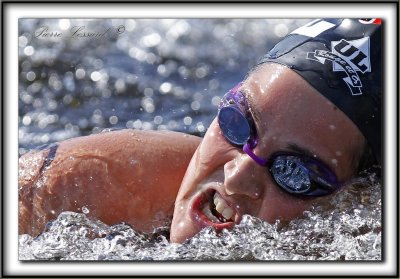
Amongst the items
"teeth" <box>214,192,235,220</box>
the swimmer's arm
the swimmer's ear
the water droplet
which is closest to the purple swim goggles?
"teeth" <box>214,192,235,220</box>

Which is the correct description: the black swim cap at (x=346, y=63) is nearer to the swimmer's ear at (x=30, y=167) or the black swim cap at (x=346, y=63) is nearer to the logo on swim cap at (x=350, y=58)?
the logo on swim cap at (x=350, y=58)

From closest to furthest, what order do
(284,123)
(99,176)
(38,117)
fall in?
(284,123)
(99,176)
(38,117)

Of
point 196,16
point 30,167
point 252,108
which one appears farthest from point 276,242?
point 30,167

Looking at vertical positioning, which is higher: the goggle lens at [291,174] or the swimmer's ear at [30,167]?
the swimmer's ear at [30,167]

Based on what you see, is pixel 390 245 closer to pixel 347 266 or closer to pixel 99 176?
pixel 347 266

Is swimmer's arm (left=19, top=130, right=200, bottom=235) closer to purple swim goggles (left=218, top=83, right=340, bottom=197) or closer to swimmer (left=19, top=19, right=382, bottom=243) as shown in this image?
swimmer (left=19, top=19, right=382, bottom=243)

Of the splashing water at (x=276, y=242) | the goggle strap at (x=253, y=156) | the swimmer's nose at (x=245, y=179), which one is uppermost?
the goggle strap at (x=253, y=156)

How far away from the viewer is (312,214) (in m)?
2.15

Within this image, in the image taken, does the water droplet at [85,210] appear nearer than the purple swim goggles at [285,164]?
No

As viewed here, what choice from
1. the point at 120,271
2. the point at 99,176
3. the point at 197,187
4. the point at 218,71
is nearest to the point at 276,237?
the point at 197,187

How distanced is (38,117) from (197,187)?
146 cm

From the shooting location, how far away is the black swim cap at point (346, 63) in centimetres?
208

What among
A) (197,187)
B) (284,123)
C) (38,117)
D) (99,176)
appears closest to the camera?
(284,123)

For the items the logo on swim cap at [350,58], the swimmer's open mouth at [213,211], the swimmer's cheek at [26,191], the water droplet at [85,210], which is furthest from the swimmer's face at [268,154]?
the swimmer's cheek at [26,191]
